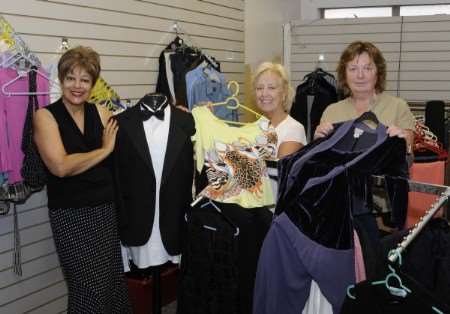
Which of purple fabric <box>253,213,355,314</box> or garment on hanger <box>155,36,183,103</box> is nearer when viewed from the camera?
purple fabric <box>253,213,355,314</box>

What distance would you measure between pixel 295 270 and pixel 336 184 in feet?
1.22

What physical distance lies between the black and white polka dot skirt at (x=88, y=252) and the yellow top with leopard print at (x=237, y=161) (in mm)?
575

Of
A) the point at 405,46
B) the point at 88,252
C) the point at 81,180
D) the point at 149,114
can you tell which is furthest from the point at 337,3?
the point at 88,252

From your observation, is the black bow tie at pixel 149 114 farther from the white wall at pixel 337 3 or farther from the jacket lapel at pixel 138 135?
the white wall at pixel 337 3

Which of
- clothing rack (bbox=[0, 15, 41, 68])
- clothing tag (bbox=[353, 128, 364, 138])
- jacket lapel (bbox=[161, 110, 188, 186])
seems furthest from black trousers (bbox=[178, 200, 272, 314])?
clothing rack (bbox=[0, 15, 41, 68])

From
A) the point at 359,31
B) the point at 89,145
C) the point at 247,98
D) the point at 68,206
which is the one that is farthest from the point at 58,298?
the point at 359,31

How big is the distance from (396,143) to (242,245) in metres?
0.96

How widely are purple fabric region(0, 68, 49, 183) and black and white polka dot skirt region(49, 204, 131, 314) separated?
0.34 meters

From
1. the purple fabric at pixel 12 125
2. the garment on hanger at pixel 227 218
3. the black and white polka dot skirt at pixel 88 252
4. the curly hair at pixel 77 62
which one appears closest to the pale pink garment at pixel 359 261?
the garment on hanger at pixel 227 218

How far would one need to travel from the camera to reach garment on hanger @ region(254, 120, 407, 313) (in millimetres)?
1788

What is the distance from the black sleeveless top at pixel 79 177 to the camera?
2.43 m

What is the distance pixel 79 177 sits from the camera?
245 centimetres

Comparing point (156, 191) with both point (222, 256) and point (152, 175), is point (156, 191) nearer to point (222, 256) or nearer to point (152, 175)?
point (152, 175)

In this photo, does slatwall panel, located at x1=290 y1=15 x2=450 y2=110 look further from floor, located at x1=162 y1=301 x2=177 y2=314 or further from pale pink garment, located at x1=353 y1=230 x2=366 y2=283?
pale pink garment, located at x1=353 y1=230 x2=366 y2=283
